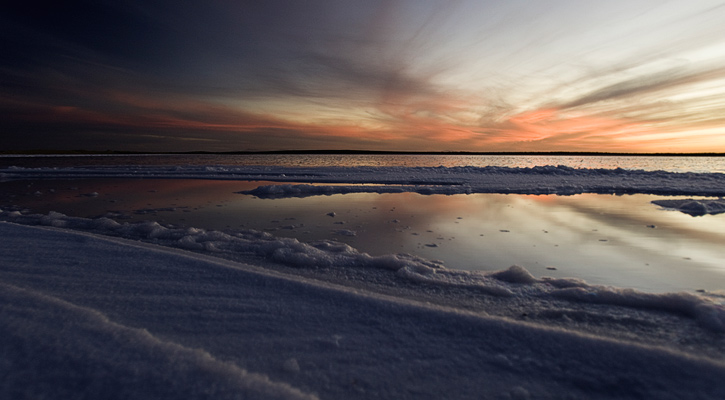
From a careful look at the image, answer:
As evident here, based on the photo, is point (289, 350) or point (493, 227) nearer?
point (289, 350)

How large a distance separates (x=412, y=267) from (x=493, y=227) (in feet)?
8.79

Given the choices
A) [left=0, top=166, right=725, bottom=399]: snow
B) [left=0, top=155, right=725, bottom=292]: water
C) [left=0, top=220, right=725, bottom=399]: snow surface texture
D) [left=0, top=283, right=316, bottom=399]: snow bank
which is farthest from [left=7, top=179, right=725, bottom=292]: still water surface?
[left=0, top=283, right=316, bottom=399]: snow bank

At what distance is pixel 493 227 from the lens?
5254mm

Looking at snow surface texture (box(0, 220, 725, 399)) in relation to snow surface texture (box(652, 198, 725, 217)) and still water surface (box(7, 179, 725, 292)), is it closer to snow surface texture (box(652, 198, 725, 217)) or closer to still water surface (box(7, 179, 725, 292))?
still water surface (box(7, 179, 725, 292))

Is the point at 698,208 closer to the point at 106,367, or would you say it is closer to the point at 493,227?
the point at 493,227

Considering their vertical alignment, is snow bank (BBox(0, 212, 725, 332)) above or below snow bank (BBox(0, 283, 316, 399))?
below

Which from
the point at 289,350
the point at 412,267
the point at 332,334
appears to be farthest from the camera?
the point at 412,267

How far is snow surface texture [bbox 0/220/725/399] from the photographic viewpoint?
4.31 feet

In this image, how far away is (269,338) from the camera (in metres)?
1.74

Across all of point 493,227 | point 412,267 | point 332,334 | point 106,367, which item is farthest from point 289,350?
point 493,227

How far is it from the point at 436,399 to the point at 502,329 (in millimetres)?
710

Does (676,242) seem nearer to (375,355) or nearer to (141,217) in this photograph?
(375,355)

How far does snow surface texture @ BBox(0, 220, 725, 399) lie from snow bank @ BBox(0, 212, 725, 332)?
793 mm

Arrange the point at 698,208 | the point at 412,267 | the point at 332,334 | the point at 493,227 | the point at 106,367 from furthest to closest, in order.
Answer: the point at 698,208 < the point at 493,227 < the point at 412,267 < the point at 332,334 < the point at 106,367
